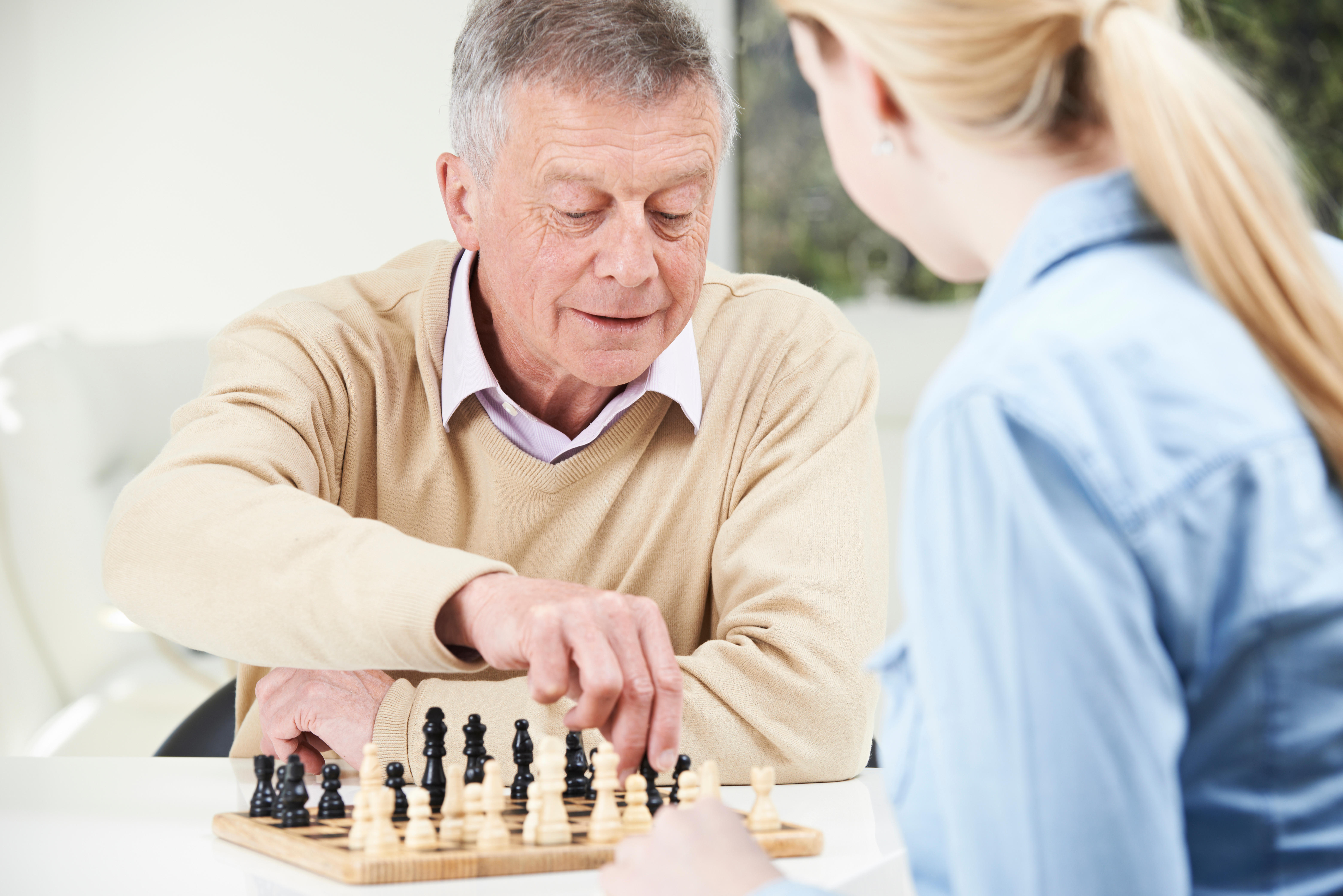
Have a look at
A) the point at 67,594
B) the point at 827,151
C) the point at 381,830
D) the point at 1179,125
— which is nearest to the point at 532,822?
the point at 381,830

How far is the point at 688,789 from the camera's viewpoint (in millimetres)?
1150

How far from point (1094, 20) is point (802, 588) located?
A: 0.91 metres

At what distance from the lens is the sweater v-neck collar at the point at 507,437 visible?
171cm

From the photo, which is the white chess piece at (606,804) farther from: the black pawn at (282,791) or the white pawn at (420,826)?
the black pawn at (282,791)

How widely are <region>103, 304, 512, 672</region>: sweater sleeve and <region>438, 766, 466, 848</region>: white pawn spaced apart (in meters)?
0.11

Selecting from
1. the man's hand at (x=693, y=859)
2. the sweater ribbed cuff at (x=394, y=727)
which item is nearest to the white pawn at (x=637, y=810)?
the man's hand at (x=693, y=859)

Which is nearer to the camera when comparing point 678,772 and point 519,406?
point 678,772

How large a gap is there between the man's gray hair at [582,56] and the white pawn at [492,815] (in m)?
0.83

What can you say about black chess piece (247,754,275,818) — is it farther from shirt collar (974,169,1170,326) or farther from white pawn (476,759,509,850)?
shirt collar (974,169,1170,326)

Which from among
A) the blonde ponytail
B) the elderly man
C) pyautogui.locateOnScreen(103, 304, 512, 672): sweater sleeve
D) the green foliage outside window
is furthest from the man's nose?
the green foliage outside window

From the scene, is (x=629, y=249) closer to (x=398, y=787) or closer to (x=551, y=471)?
(x=551, y=471)

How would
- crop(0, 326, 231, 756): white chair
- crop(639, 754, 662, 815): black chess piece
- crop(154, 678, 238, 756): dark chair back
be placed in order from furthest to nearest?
crop(0, 326, 231, 756): white chair → crop(154, 678, 238, 756): dark chair back → crop(639, 754, 662, 815): black chess piece

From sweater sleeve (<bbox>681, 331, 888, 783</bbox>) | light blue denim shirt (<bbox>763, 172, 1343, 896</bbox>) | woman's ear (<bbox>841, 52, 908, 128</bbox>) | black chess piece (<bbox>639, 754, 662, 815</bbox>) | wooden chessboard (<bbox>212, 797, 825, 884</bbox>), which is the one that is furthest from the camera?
sweater sleeve (<bbox>681, 331, 888, 783</bbox>)

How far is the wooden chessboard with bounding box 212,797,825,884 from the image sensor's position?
957 millimetres
